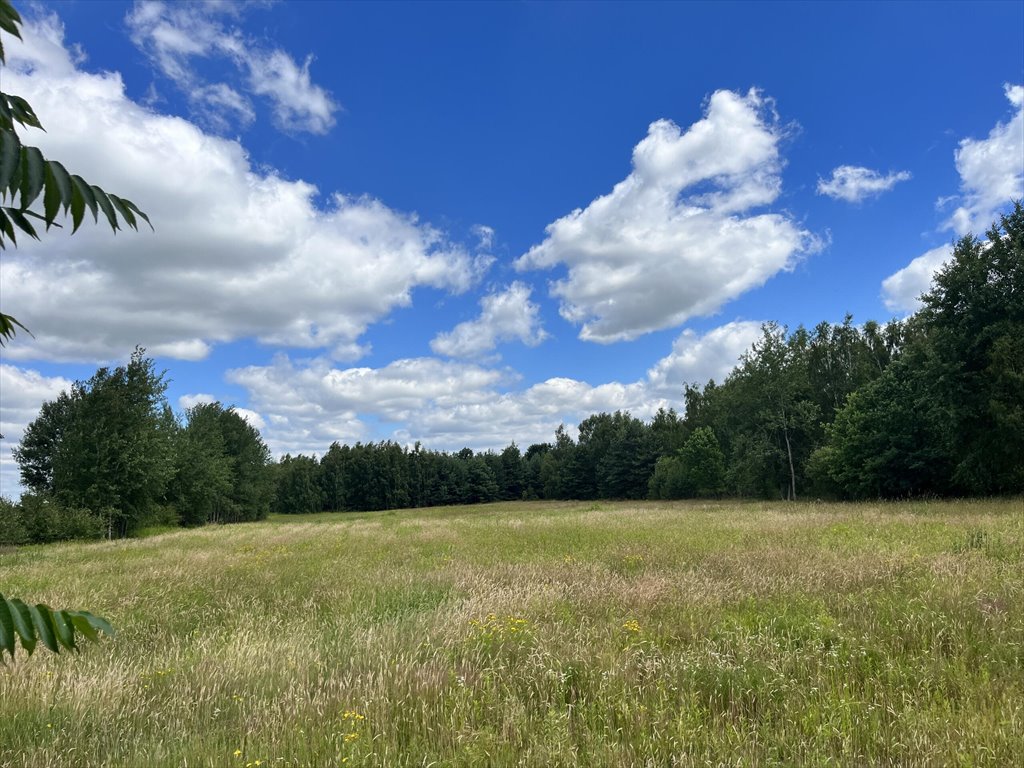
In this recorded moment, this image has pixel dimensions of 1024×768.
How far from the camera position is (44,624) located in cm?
163

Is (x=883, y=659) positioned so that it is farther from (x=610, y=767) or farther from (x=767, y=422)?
(x=767, y=422)

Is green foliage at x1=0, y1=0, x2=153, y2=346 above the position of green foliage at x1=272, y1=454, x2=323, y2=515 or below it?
above

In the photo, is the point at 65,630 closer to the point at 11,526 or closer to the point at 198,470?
the point at 11,526

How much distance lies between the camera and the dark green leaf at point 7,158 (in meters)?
1.48

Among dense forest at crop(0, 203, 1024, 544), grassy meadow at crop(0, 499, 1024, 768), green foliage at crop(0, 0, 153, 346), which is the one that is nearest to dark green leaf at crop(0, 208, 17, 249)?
green foliage at crop(0, 0, 153, 346)

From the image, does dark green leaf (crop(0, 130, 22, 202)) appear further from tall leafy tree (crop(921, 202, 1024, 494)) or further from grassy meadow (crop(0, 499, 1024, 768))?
tall leafy tree (crop(921, 202, 1024, 494))

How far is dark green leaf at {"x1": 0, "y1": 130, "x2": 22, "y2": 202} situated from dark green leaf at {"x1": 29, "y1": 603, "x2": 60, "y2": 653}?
115 centimetres

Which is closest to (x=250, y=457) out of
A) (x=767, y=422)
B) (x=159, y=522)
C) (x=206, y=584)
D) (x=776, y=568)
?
(x=159, y=522)

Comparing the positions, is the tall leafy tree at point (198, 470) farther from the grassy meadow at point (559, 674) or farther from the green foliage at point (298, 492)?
the grassy meadow at point (559, 674)

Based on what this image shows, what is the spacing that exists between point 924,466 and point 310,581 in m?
41.0

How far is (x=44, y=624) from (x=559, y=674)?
431cm

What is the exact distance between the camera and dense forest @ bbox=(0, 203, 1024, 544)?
29.5 m

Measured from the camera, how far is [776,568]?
9570mm

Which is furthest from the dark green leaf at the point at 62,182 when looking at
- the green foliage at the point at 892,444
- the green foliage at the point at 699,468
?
the green foliage at the point at 699,468
